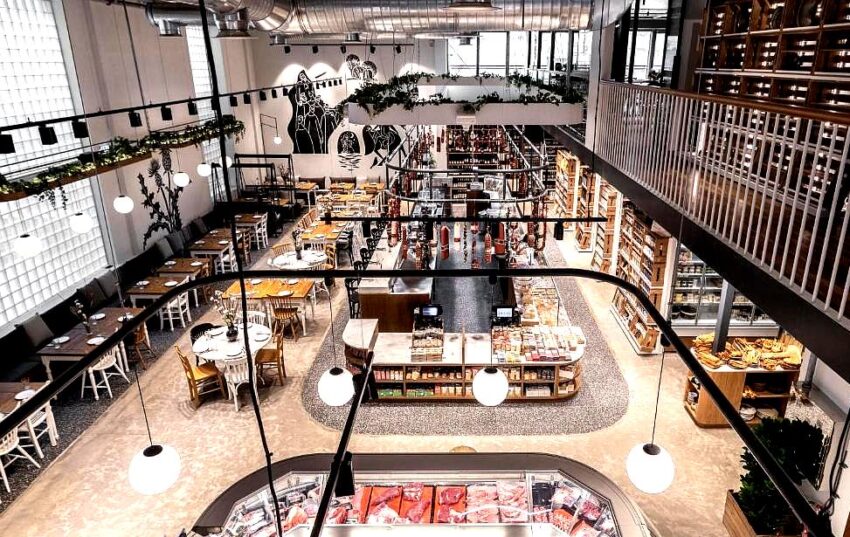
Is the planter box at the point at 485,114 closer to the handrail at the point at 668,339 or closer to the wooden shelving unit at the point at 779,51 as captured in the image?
the wooden shelving unit at the point at 779,51

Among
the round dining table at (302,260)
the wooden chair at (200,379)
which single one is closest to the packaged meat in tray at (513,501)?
the wooden chair at (200,379)

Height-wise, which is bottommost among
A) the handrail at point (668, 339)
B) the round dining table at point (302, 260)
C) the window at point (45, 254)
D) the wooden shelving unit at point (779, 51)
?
the round dining table at point (302, 260)

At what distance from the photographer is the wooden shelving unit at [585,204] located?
1372 cm

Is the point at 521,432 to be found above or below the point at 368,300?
below

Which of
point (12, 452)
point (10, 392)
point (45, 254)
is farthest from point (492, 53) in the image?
point (12, 452)

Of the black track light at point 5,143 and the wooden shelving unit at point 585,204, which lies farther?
the wooden shelving unit at point 585,204

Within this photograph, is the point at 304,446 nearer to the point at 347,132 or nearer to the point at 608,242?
the point at 608,242

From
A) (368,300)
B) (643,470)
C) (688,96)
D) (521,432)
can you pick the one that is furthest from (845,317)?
(368,300)

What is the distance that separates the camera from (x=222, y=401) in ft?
29.1

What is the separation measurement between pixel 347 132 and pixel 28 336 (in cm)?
1373

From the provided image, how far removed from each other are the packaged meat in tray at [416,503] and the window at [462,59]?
1725cm

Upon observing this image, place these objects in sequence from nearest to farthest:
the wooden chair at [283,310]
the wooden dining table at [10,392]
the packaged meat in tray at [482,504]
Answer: the packaged meat in tray at [482,504], the wooden dining table at [10,392], the wooden chair at [283,310]

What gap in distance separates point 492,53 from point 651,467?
1881 cm

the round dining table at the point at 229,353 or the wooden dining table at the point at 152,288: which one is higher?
the wooden dining table at the point at 152,288
